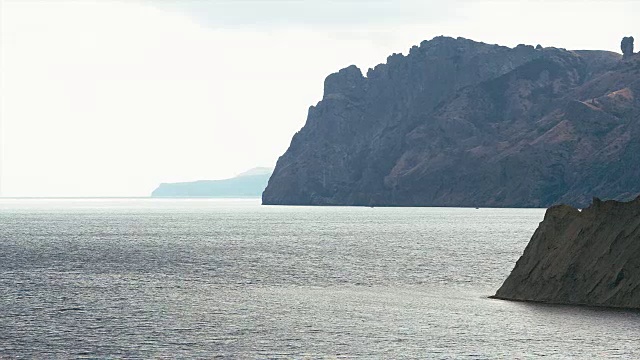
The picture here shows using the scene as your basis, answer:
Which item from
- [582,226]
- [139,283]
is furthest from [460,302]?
[139,283]

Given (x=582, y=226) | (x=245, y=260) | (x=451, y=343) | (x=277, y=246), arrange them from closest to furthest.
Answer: (x=451, y=343) < (x=582, y=226) < (x=245, y=260) < (x=277, y=246)

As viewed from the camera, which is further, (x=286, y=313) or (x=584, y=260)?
(x=584, y=260)

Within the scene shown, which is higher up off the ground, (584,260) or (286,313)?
(584,260)

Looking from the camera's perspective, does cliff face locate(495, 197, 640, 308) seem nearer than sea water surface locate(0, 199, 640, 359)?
No

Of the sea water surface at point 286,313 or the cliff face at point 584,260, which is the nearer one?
the sea water surface at point 286,313

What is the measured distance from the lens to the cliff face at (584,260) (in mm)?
72000

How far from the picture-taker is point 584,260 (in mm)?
75688

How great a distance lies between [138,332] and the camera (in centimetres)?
6288

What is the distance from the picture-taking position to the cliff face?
72.0 m

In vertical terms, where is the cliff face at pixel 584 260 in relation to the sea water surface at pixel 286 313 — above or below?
above

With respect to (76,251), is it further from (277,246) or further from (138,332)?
→ (138,332)

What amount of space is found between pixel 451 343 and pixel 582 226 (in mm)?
25737

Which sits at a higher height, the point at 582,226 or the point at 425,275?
the point at 582,226

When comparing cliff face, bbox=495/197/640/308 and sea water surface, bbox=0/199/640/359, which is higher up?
cliff face, bbox=495/197/640/308
